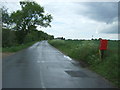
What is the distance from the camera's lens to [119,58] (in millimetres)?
10508

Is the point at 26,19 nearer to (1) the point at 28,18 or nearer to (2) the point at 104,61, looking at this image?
(1) the point at 28,18

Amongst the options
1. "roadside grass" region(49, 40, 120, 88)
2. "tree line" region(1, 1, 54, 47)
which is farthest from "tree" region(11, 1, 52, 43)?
"roadside grass" region(49, 40, 120, 88)

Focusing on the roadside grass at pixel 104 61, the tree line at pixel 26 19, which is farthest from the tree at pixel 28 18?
the roadside grass at pixel 104 61

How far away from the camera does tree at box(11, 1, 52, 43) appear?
54.0 metres

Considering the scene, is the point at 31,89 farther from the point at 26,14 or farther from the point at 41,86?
the point at 26,14

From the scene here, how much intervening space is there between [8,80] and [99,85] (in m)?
3.98

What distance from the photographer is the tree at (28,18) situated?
5398 cm

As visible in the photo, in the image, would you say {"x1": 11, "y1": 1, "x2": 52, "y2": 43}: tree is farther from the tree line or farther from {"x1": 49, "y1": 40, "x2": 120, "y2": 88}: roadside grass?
{"x1": 49, "y1": 40, "x2": 120, "y2": 88}: roadside grass

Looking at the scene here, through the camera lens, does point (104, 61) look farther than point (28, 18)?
No

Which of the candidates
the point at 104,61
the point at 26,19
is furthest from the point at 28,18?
the point at 104,61

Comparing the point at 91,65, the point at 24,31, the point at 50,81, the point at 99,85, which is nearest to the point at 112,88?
the point at 99,85

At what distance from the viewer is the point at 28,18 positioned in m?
55.9

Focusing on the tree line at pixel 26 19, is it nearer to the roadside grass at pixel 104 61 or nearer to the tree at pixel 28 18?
the tree at pixel 28 18

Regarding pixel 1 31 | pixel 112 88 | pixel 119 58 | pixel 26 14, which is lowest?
pixel 112 88
